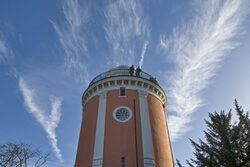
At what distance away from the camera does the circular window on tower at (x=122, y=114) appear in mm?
15901

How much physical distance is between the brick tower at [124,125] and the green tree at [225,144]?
3.29 meters

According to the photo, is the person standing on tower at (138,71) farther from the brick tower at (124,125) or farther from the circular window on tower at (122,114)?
the circular window on tower at (122,114)

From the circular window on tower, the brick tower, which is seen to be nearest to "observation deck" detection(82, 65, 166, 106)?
the brick tower

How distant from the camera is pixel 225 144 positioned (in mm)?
10875

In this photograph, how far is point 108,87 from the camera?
17953 mm

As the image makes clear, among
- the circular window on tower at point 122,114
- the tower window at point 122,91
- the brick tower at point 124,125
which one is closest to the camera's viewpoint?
the brick tower at point 124,125

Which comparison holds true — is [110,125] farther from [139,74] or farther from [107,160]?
[139,74]

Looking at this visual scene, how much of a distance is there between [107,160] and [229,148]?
8242 millimetres

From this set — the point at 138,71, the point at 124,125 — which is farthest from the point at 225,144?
the point at 138,71

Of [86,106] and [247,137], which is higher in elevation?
[86,106]

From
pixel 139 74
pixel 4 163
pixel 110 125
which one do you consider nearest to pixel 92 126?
pixel 110 125

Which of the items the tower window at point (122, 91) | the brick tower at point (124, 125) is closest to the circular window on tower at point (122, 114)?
the brick tower at point (124, 125)

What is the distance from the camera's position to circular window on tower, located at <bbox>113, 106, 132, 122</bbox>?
15.9 metres

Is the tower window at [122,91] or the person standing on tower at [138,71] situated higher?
the person standing on tower at [138,71]
